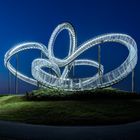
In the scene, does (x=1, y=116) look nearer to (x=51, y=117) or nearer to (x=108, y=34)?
(x=51, y=117)

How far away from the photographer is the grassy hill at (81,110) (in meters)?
20.5

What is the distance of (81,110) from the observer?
2334 cm

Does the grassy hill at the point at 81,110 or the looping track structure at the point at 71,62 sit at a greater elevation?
the looping track structure at the point at 71,62

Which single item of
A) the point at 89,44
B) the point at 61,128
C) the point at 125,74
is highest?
the point at 89,44

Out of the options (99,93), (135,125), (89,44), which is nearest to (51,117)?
(135,125)

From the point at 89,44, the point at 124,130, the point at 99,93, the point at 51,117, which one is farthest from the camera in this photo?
the point at 89,44

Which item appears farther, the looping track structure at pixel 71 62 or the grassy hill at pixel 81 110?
the looping track structure at pixel 71 62

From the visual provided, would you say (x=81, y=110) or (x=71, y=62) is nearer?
(x=81, y=110)

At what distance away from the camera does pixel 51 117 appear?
21344 millimetres

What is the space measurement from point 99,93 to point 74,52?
9268mm

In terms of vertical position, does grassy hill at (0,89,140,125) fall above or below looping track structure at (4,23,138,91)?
below

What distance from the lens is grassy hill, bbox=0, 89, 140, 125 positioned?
2048cm

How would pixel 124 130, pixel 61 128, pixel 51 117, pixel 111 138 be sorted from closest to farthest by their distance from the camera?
pixel 111 138
pixel 124 130
pixel 61 128
pixel 51 117

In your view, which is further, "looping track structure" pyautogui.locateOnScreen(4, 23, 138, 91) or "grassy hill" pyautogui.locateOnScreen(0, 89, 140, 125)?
"looping track structure" pyautogui.locateOnScreen(4, 23, 138, 91)
